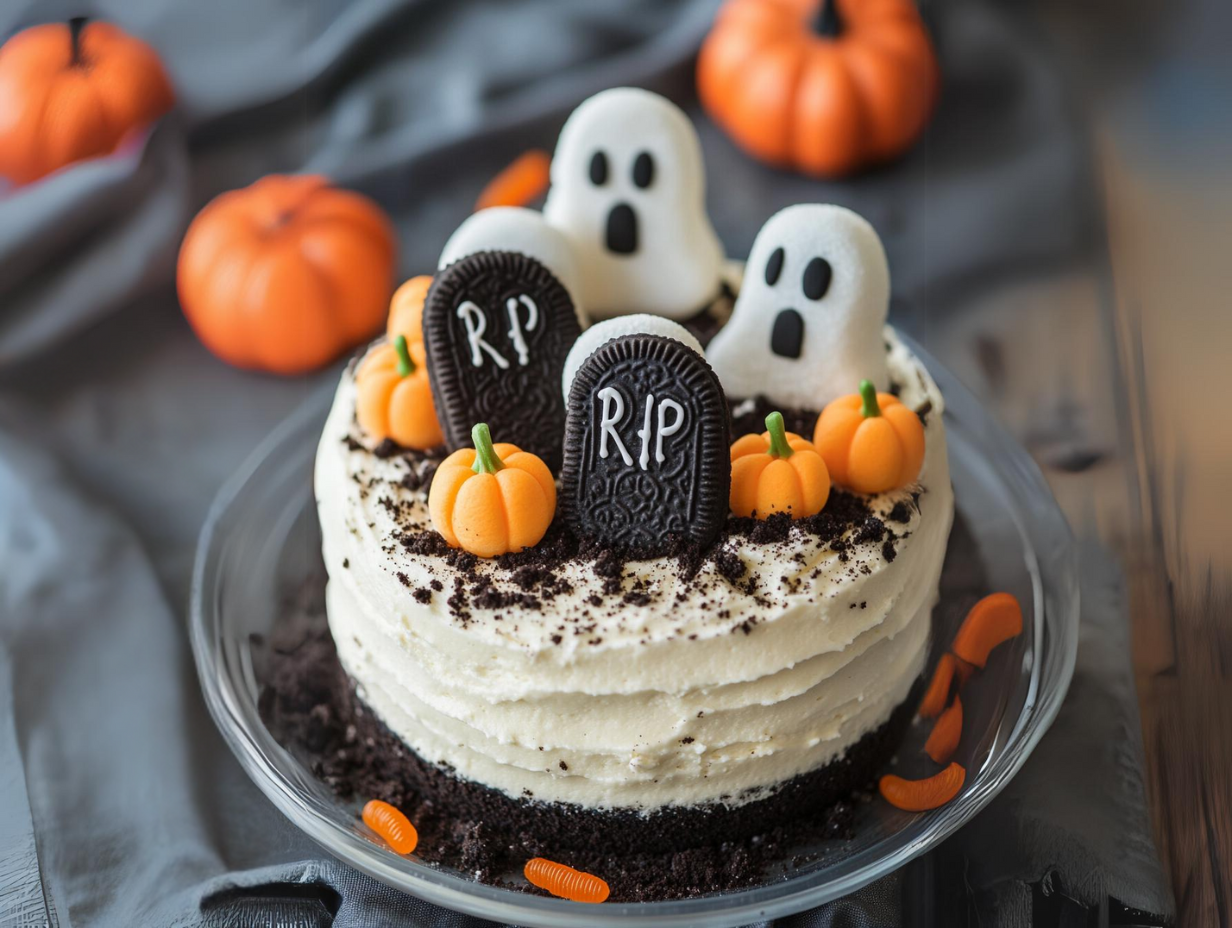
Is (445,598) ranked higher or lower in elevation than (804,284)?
lower

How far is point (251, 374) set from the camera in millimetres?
4512

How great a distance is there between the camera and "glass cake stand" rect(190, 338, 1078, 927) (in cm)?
254

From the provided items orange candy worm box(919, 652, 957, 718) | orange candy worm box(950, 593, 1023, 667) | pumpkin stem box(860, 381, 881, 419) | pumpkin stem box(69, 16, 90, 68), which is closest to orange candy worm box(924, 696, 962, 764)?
orange candy worm box(919, 652, 957, 718)

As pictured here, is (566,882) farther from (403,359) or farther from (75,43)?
(75,43)

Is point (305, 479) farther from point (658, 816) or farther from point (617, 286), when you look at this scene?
point (658, 816)

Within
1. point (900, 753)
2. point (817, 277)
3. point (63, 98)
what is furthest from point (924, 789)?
point (63, 98)

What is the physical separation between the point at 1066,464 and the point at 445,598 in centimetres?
203

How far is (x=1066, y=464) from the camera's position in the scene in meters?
3.76

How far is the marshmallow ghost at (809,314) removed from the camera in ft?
9.26

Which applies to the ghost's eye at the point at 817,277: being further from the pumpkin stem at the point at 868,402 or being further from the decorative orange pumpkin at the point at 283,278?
the decorative orange pumpkin at the point at 283,278

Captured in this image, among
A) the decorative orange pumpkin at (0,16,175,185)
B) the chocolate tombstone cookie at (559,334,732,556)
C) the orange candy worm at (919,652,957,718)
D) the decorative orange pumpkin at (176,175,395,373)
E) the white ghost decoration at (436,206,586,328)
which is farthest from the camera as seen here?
the decorative orange pumpkin at (0,16,175,185)

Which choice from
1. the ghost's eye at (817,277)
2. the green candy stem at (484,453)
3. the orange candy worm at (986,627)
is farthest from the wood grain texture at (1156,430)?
the green candy stem at (484,453)

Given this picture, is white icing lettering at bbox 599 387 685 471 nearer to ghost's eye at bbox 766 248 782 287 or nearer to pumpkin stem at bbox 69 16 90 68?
ghost's eye at bbox 766 248 782 287

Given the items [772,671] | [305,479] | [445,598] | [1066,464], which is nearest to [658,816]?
[772,671]
